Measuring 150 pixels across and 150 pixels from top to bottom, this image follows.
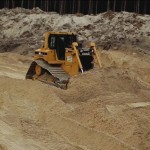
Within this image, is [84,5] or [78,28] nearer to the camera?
[78,28]

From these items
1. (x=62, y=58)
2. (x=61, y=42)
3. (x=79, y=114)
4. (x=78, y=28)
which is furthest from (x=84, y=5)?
(x=79, y=114)

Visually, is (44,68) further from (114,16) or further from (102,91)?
(114,16)

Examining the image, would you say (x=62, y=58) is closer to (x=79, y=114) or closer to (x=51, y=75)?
(x=51, y=75)

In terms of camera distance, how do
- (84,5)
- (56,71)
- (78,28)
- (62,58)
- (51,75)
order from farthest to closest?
(84,5), (78,28), (62,58), (51,75), (56,71)

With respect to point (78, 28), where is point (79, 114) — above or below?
above

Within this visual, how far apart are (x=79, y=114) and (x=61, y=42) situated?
15.7 ft

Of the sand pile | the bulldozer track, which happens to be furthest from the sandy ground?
the sand pile

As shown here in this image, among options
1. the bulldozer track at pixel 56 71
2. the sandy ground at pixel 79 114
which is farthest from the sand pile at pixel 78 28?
the sandy ground at pixel 79 114

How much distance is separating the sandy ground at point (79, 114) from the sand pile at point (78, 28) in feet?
31.1

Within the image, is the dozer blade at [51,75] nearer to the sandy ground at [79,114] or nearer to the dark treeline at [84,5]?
the sandy ground at [79,114]

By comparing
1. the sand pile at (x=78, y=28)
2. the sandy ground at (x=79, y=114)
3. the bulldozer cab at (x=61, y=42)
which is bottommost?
the sand pile at (x=78, y=28)

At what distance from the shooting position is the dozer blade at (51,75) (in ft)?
46.6

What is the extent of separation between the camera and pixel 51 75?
15.2m

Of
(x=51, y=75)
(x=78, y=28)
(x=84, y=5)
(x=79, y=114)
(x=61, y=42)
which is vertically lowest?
(x=78, y=28)
